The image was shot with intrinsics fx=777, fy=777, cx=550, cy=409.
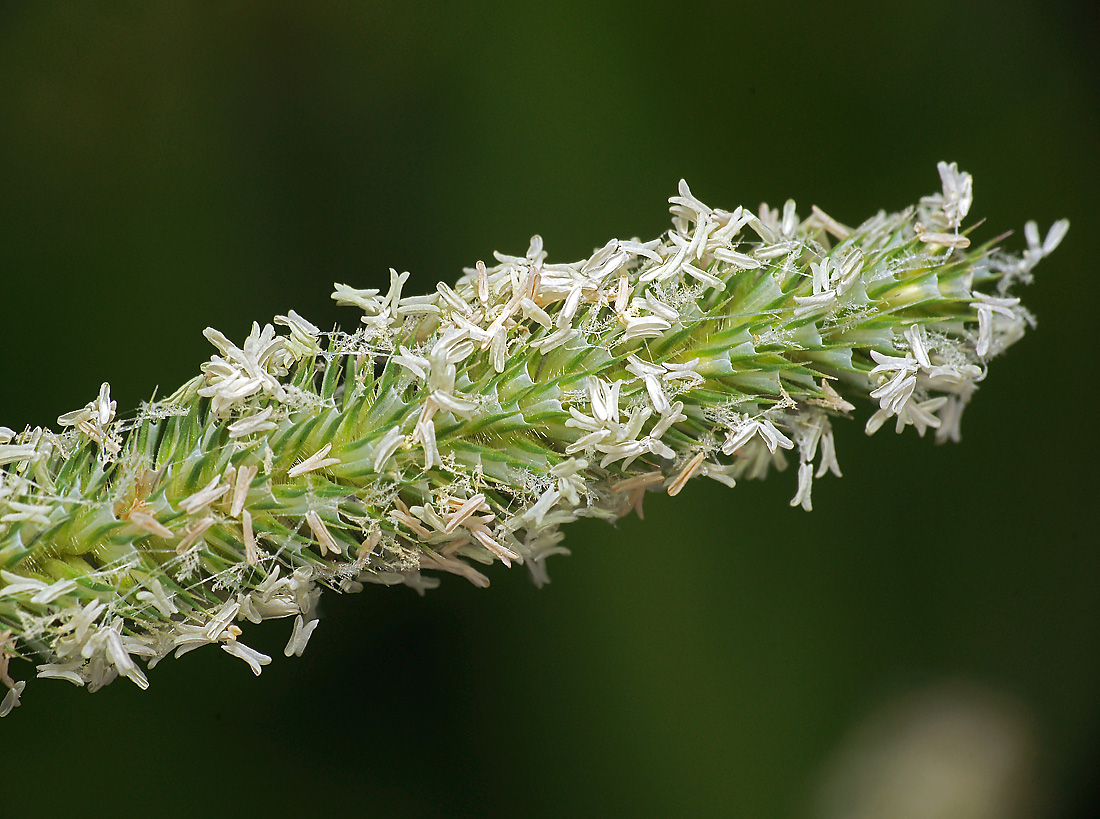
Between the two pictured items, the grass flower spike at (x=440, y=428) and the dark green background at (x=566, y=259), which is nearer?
the grass flower spike at (x=440, y=428)

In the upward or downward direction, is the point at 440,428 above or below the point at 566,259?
below

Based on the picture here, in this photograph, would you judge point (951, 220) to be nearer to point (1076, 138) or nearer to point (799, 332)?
point (799, 332)

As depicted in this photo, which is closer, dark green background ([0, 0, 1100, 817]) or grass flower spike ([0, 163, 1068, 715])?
grass flower spike ([0, 163, 1068, 715])

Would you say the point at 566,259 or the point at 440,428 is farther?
the point at 566,259

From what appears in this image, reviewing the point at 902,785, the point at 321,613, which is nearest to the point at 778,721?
the point at 902,785
